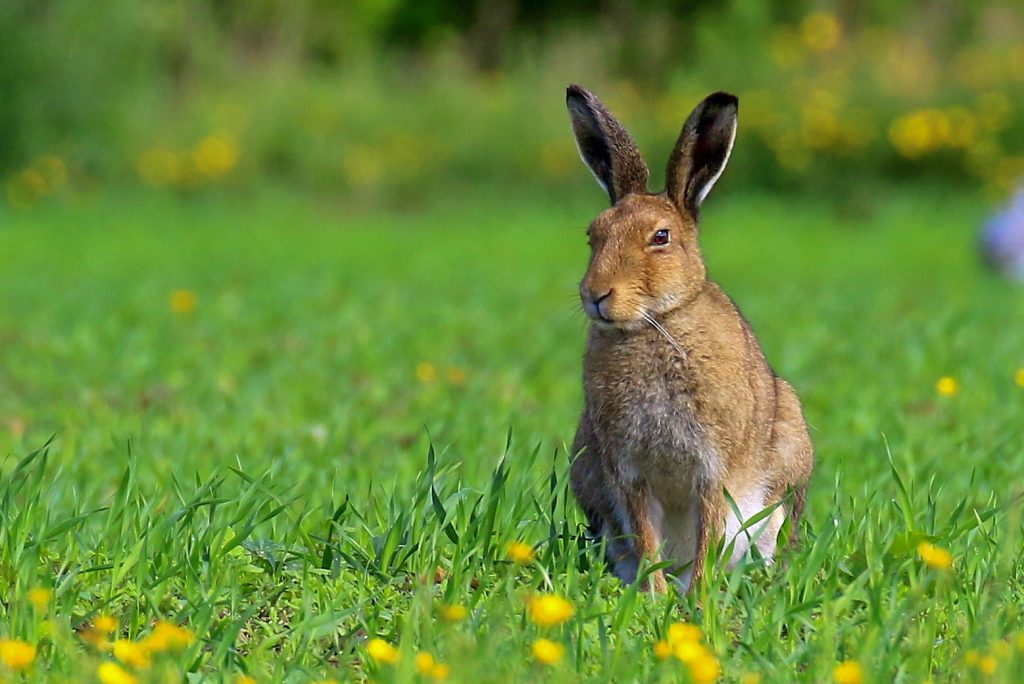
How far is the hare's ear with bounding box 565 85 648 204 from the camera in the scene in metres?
3.57

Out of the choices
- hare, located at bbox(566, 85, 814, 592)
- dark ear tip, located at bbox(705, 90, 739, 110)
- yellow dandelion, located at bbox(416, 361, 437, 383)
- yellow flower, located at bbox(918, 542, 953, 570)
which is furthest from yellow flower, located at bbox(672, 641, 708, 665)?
yellow dandelion, located at bbox(416, 361, 437, 383)

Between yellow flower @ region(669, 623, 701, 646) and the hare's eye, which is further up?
the hare's eye

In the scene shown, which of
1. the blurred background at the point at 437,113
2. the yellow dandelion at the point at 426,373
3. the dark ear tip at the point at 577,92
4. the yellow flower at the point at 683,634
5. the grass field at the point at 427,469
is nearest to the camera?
the yellow flower at the point at 683,634

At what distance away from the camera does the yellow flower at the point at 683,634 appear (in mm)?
2838

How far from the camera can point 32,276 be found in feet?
33.6

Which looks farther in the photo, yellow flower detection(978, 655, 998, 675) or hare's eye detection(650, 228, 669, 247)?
hare's eye detection(650, 228, 669, 247)

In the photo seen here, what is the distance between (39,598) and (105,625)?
0.52 feet

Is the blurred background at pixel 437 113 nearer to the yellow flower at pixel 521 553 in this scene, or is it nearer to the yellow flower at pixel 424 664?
the yellow flower at pixel 521 553

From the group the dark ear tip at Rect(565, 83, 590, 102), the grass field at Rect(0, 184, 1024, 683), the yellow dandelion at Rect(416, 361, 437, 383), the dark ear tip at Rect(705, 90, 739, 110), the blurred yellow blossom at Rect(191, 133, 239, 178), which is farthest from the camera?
the blurred yellow blossom at Rect(191, 133, 239, 178)

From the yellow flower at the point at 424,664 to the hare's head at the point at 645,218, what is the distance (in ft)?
3.26

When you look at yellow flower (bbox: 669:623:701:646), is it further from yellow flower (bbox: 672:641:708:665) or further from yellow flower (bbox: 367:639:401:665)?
yellow flower (bbox: 367:639:401:665)

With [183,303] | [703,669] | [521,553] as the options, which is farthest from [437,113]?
[703,669]

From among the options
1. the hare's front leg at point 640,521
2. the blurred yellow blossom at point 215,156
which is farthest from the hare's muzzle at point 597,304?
the blurred yellow blossom at point 215,156

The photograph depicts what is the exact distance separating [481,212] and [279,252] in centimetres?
376
